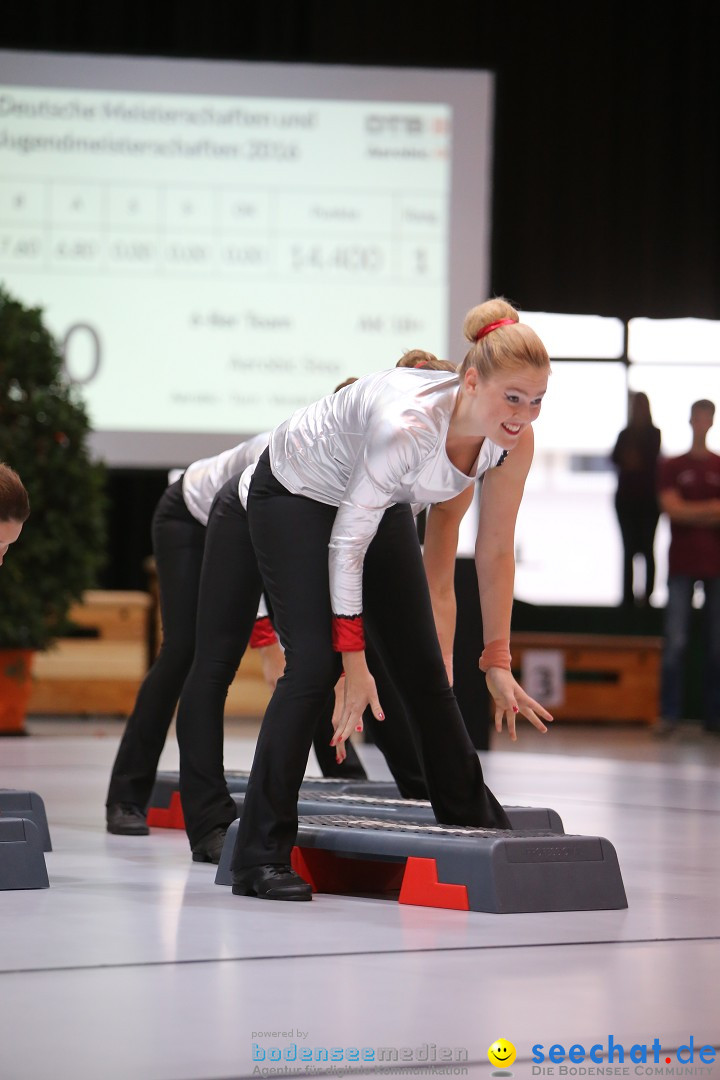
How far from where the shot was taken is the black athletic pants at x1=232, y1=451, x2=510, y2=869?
2.56m

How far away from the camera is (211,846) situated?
10.1 ft

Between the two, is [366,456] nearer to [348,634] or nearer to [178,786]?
[348,634]

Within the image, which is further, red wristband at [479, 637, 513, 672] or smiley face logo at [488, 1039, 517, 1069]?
red wristband at [479, 637, 513, 672]

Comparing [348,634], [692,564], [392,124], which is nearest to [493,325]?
[348,634]

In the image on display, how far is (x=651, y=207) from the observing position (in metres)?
8.93

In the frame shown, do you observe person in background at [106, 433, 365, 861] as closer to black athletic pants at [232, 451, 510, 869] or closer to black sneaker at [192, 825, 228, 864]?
black sneaker at [192, 825, 228, 864]

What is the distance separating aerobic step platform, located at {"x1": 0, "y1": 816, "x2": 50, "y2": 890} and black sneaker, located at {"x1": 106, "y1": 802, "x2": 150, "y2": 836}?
0.86 metres

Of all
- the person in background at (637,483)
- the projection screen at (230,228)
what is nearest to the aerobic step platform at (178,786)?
the projection screen at (230,228)

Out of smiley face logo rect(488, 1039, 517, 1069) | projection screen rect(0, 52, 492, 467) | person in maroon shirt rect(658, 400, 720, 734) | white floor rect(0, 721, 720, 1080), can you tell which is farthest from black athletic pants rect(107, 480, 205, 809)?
person in maroon shirt rect(658, 400, 720, 734)

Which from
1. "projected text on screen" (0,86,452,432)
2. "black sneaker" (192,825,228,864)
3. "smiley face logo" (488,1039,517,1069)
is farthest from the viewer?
"projected text on screen" (0,86,452,432)

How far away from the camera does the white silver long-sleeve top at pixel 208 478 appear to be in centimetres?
341

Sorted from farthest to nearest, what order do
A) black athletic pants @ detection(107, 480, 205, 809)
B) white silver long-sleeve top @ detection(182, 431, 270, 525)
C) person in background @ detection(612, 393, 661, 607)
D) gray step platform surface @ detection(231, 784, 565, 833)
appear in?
person in background @ detection(612, 393, 661, 607) → black athletic pants @ detection(107, 480, 205, 809) → white silver long-sleeve top @ detection(182, 431, 270, 525) → gray step platform surface @ detection(231, 784, 565, 833)

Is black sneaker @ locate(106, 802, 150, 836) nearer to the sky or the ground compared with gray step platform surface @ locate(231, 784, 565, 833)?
nearer to the ground

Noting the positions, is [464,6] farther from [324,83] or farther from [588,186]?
[324,83]
